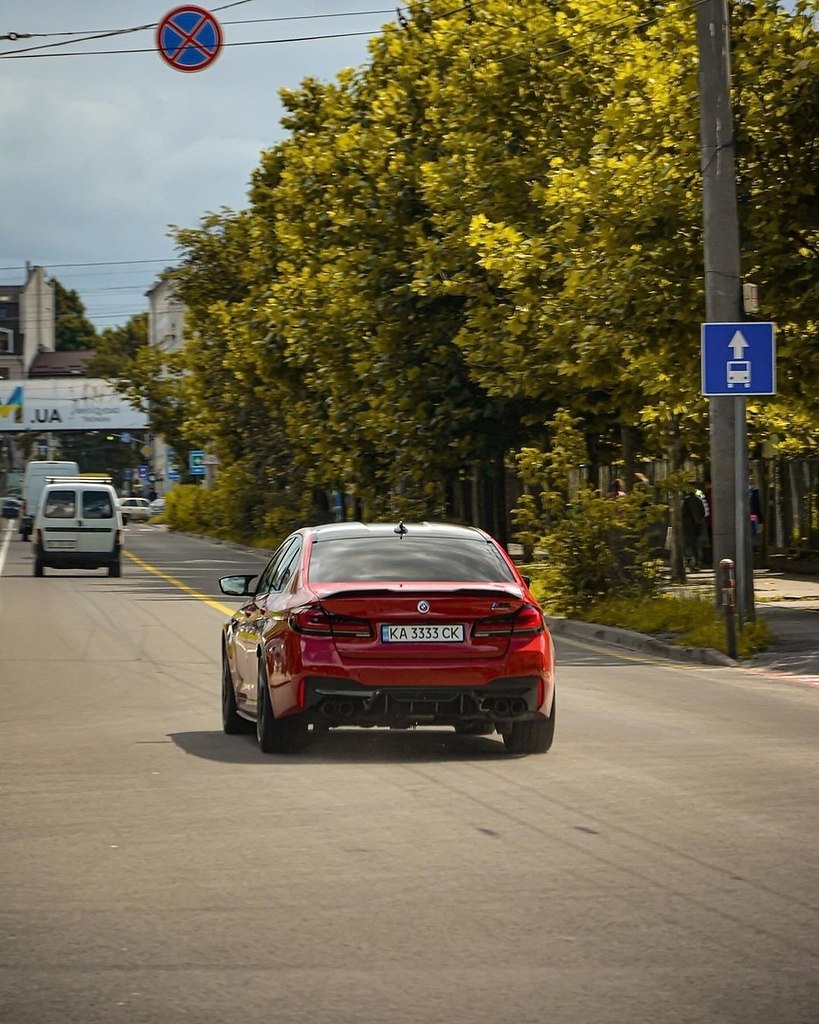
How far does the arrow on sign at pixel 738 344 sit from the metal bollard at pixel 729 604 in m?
2.11

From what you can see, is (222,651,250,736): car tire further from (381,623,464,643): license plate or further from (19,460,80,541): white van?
(19,460,80,541): white van

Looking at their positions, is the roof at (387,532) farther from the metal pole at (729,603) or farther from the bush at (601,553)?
the bush at (601,553)

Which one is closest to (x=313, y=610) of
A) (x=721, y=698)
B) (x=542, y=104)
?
(x=721, y=698)

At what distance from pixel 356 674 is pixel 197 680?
634 cm

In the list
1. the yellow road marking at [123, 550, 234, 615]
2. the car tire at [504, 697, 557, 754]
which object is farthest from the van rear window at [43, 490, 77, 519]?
the car tire at [504, 697, 557, 754]

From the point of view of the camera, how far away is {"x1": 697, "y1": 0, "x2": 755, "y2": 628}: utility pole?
22.7 meters

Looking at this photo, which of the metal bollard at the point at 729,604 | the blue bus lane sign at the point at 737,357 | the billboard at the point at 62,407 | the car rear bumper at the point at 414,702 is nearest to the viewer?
the car rear bumper at the point at 414,702

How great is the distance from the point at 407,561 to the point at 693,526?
27.9m

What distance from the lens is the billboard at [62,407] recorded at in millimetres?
150375

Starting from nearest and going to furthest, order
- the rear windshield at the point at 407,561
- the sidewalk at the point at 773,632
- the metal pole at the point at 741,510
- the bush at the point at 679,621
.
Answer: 1. the rear windshield at the point at 407,561
2. the sidewalk at the point at 773,632
3. the bush at the point at 679,621
4. the metal pole at the point at 741,510

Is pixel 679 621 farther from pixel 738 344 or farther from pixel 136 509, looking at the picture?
pixel 136 509

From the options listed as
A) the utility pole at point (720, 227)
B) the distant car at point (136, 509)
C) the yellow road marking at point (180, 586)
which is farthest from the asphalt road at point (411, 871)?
the distant car at point (136, 509)

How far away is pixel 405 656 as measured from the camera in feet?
40.0

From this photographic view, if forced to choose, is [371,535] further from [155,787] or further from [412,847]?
[412,847]
